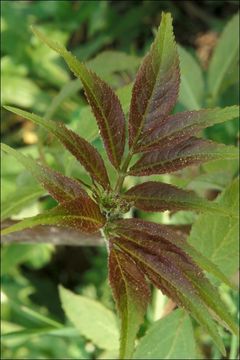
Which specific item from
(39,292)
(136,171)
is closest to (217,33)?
(39,292)

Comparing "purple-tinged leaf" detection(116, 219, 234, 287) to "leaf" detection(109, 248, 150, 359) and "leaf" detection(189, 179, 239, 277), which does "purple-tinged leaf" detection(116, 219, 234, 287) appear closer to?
"leaf" detection(109, 248, 150, 359)

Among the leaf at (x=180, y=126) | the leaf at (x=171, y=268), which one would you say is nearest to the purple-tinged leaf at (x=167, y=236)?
the leaf at (x=171, y=268)

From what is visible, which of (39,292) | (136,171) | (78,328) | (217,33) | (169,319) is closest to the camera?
(136,171)

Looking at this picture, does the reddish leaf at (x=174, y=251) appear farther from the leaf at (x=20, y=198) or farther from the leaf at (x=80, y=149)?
the leaf at (x=20, y=198)

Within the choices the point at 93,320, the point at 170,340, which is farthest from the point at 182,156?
the point at 93,320

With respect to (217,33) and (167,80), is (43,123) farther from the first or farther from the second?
(217,33)

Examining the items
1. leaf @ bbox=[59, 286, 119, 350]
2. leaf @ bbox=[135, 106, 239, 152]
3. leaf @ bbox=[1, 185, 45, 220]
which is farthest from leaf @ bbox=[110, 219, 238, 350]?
leaf @ bbox=[59, 286, 119, 350]
